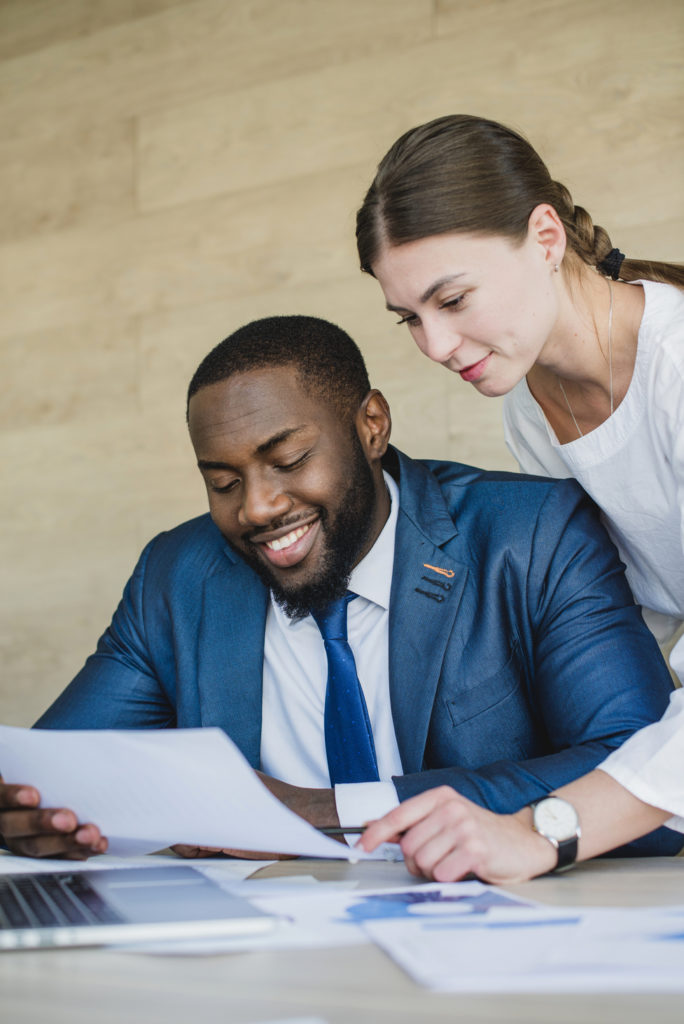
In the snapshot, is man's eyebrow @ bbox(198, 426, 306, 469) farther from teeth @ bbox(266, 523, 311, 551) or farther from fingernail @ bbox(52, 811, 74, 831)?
fingernail @ bbox(52, 811, 74, 831)

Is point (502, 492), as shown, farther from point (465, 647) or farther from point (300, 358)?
point (300, 358)

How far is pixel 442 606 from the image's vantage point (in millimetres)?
1663

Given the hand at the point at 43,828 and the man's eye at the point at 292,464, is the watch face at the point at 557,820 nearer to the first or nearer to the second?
the hand at the point at 43,828

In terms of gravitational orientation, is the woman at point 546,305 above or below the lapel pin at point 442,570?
above

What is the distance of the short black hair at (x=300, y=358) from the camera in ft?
5.88

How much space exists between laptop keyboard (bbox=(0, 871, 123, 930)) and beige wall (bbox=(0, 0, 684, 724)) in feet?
6.04

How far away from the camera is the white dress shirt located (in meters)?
1.71

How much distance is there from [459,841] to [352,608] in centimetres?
76

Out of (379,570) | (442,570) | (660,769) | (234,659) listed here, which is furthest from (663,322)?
(234,659)

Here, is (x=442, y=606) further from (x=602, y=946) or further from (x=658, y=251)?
(x=658, y=251)

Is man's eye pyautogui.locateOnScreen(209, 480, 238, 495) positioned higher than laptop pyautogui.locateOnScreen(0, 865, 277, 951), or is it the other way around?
man's eye pyautogui.locateOnScreen(209, 480, 238, 495)

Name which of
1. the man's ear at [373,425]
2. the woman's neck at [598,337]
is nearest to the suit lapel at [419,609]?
the man's ear at [373,425]

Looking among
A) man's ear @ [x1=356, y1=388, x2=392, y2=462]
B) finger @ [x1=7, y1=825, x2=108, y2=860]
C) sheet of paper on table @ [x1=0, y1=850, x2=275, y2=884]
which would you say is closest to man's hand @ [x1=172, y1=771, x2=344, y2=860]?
sheet of paper on table @ [x1=0, y1=850, x2=275, y2=884]

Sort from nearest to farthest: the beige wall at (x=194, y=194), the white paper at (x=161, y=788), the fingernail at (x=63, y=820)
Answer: the white paper at (x=161, y=788)
the fingernail at (x=63, y=820)
the beige wall at (x=194, y=194)
